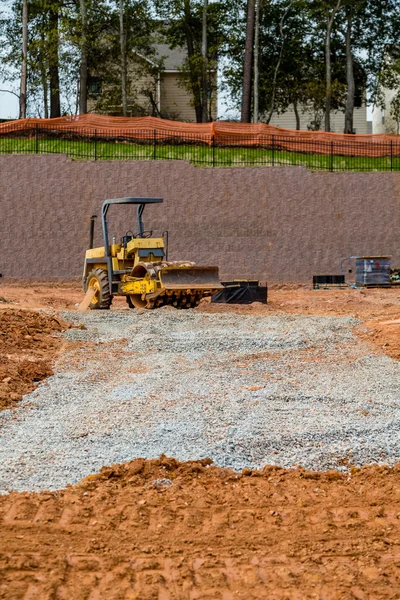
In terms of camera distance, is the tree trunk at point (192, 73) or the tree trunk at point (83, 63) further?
the tree trunk at point (192, 73)

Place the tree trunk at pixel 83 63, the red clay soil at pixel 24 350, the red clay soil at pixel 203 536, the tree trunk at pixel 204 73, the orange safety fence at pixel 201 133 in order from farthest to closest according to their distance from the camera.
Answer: the tree trunk at pixel 204 73 → the tree trunk at pixel 83 63 → the orange safety fence at pixel 201 133 → the red clay soil at pixel 24 350 → the red clay soil at pixel 203 536

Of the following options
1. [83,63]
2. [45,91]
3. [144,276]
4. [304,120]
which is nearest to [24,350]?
[144,276]

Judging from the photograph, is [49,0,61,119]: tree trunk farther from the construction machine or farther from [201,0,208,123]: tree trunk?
the construction machine

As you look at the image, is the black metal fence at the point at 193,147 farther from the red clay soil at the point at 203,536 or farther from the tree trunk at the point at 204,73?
the red clay soil at the point at 203,536

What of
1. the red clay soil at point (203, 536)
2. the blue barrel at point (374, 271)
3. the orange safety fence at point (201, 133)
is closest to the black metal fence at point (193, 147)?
the orange safety fence at point (201, 133)

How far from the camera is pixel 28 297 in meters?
21.4

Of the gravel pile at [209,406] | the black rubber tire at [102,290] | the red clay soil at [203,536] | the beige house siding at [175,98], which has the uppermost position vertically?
the beige house siding at [175,98]

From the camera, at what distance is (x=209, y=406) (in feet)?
26.0

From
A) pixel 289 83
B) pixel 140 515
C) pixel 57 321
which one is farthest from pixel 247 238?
pixel 140 515

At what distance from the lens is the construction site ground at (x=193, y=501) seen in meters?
4.32

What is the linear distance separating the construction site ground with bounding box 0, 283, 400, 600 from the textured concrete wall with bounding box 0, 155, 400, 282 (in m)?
14.7

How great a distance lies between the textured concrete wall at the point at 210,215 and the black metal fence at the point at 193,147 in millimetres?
1737

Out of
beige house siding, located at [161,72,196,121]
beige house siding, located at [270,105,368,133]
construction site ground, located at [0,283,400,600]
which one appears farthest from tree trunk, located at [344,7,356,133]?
construction site ground, located at [0,283,400,600]

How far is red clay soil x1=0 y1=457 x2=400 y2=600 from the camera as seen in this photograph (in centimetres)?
424
